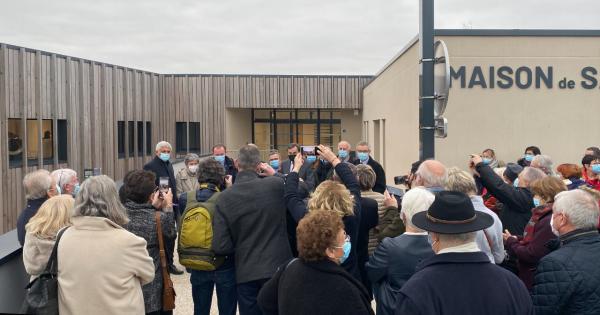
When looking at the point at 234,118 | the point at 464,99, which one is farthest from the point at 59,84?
the point at 464,99

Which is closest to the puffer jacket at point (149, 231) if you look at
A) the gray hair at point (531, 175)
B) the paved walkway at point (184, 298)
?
the paved walkway at point (184, 298)

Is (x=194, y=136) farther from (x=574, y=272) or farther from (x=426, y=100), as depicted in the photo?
(x=574, y=272)

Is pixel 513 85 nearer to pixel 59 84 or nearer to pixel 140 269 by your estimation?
pixel 140 269

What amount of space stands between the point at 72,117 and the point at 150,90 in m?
6.80

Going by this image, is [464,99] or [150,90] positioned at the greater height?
[150,90]

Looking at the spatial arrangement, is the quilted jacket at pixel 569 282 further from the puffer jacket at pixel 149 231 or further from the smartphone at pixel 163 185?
the smartphone at pixel 163 185

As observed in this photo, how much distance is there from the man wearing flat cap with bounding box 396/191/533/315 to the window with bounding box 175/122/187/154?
80.2 feet

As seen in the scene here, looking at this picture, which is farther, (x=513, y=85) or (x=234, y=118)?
(x=234, y=118)

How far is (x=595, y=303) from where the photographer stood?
3160mm

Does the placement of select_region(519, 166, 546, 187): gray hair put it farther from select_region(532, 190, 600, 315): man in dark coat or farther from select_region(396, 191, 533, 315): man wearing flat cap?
select_region(396, 191, 533, 315): man wearing flat cap

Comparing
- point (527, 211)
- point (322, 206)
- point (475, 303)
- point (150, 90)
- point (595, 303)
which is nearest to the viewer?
point (475, 303)

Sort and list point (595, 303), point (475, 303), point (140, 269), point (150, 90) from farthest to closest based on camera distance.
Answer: point (150, 90) → point (140, 269) → point (595, 303) → point (475, 303)

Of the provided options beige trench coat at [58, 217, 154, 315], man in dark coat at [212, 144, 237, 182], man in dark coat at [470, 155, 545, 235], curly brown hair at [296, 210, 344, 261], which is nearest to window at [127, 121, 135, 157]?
man in dark coat at [212, 144, 237, 182]

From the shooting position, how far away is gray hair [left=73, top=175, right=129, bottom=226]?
3.61 meters
